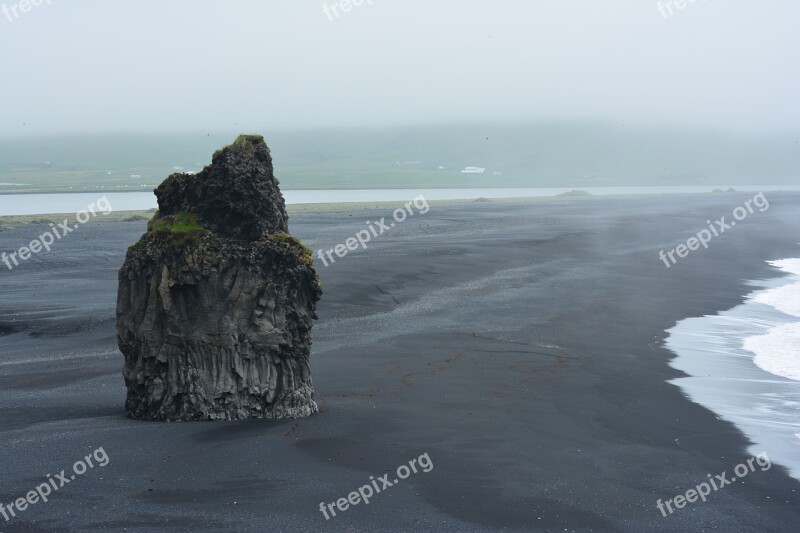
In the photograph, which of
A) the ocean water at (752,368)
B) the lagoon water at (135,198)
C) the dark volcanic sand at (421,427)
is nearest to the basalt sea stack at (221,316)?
the dark volcanic sand at (421,427)

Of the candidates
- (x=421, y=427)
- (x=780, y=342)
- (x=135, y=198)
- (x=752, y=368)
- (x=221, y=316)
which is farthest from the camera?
(x=135, y=198)

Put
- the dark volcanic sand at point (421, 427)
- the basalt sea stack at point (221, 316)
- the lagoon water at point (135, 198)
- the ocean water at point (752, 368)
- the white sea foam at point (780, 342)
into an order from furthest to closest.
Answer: the lagoon water at point (135, 198) < the white sea foam at point (780, 342) < the ocean water at point (752, 368) < the basalt sea stack at point (221, 316) < the dark volcanic sand at point (421, 427)

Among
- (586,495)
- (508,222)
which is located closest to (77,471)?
(586,495)

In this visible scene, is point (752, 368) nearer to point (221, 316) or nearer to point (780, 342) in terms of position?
point (780, 342)

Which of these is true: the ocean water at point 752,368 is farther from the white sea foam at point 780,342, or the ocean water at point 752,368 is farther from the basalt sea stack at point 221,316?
the basalt sea stack at point 221,316

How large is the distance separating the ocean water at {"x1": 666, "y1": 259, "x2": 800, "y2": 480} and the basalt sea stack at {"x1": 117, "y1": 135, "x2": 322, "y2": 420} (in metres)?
9.02

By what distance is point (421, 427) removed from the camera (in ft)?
51.1

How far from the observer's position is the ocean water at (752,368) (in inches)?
678

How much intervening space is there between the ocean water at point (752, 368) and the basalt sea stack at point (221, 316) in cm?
902

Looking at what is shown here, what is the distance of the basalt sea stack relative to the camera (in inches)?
618

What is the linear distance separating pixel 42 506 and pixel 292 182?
16328 cm

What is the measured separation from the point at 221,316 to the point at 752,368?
1453cm

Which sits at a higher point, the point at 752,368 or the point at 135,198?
the point at 135,198

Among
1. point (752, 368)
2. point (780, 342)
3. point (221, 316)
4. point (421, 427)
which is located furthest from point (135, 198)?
point (421, 427)
